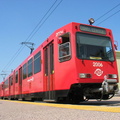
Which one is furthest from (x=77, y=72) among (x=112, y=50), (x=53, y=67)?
(x=112, y=50)

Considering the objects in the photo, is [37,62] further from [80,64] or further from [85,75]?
[85,75]

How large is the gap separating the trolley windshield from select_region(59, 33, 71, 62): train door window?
1.33ft

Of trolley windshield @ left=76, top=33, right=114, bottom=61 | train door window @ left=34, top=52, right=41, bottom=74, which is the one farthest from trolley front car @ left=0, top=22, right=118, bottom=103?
train door window @ left=34, top=52, right=41, bottom=74

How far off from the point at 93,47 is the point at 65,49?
3.70 ft

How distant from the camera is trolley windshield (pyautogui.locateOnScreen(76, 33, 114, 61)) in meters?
7.54

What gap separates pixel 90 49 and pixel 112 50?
129 cm

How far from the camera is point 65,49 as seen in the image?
7746mm

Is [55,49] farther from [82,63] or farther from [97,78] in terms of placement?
[97,78]

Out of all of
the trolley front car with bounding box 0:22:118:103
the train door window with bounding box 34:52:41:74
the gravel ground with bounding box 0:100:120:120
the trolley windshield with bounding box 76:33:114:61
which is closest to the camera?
the gravel ground with bounding box 0:100:120:120

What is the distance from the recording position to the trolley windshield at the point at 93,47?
7.54 meters

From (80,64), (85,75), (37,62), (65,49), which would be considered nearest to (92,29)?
(65,49)

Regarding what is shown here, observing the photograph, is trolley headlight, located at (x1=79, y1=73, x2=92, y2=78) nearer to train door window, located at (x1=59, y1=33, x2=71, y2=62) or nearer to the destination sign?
train door window, located at (x1=59, y1=33, x2=71, y2=62)

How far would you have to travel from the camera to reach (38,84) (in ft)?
34.1

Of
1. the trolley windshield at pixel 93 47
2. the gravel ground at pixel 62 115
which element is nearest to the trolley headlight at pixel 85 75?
the trolley windshield at pixel 93 47
